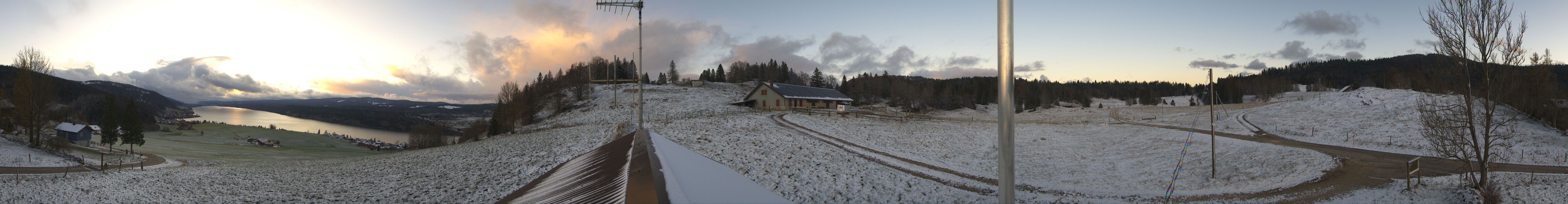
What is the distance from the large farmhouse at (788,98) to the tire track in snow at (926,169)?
84.8 ft

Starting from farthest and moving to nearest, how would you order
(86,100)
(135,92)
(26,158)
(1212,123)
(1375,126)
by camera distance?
(135,92)
(86,100)
(1375,126)
(26,158)
(1212,123)

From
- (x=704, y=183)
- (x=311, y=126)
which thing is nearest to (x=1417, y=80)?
(x=704, y=183)

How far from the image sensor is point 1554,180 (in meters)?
13.9

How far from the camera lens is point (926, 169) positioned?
67.8 feet

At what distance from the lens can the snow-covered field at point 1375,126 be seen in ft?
77.7

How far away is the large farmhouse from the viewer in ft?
195

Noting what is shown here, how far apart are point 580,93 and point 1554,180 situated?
89060mm

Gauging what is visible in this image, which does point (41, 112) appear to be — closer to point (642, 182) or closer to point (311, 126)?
point (642, 182)

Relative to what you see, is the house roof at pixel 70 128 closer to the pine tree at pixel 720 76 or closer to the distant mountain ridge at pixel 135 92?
the pine tree at pixel 720 76

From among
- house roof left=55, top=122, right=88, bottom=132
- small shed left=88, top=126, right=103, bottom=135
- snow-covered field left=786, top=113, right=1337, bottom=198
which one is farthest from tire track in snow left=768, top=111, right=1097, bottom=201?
small shed left=88, top=126, right=103, bottom=135

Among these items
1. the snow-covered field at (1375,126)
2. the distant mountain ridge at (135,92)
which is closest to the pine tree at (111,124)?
the snow-covered field at (1375,126)

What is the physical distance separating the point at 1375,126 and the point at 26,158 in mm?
74723

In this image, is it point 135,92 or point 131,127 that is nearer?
point 131,127

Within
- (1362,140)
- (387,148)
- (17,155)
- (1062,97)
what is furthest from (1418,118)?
(1062,97)
